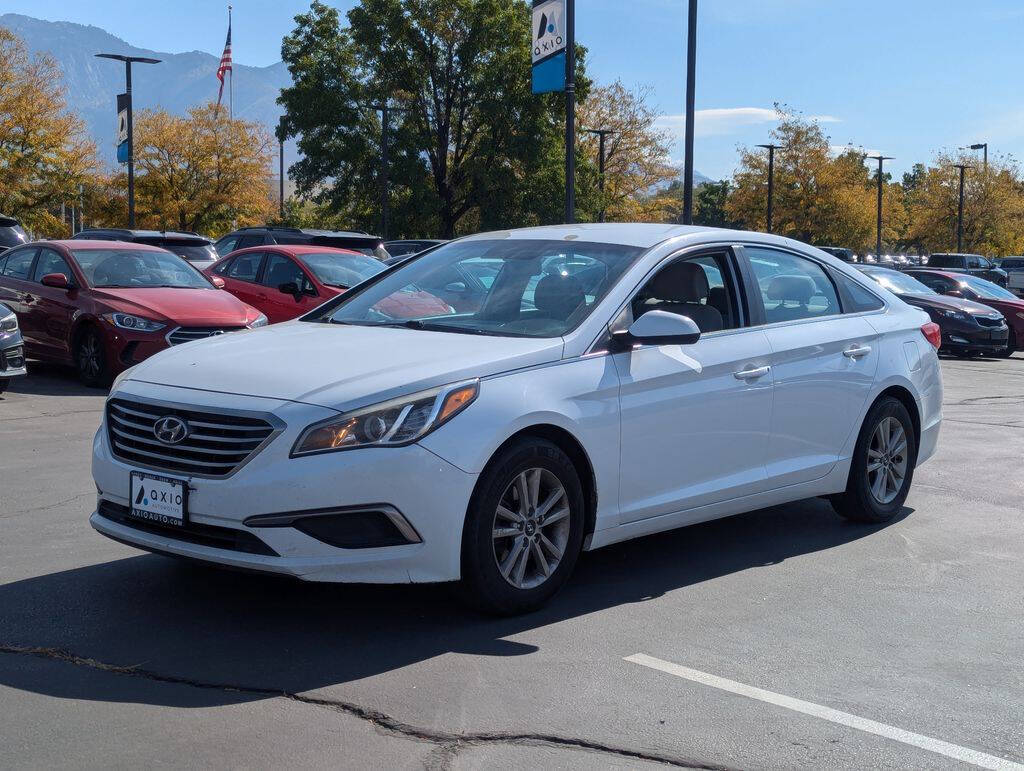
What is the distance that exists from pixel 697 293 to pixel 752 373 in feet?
1.59

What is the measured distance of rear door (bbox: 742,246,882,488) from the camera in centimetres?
605

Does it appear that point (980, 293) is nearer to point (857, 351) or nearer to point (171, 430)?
point (857, 351)

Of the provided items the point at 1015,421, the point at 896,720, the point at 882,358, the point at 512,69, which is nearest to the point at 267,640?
the point at 896,720

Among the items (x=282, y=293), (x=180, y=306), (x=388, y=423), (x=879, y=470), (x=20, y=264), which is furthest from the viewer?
(x=282, y=293)

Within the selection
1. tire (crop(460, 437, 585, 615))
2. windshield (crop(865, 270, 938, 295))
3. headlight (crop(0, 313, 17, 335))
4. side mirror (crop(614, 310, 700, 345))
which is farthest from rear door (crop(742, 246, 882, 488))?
windshield (crop(865, 270, 938, 295))

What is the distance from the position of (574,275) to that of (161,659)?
251cm

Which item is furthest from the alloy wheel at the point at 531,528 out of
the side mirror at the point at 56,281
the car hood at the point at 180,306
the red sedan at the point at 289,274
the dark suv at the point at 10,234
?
the dark suv at the point at 10,234

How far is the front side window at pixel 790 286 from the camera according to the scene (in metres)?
6.23

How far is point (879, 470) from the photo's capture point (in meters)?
6.82

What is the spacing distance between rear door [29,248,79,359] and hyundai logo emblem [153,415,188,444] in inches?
341

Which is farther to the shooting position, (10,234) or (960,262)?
(960,262)

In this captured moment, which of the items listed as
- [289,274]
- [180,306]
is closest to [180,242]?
[289,274]

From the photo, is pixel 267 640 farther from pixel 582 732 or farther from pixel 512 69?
pixel 512 69

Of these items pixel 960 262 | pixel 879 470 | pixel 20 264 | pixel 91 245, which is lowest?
pixel 879 470
